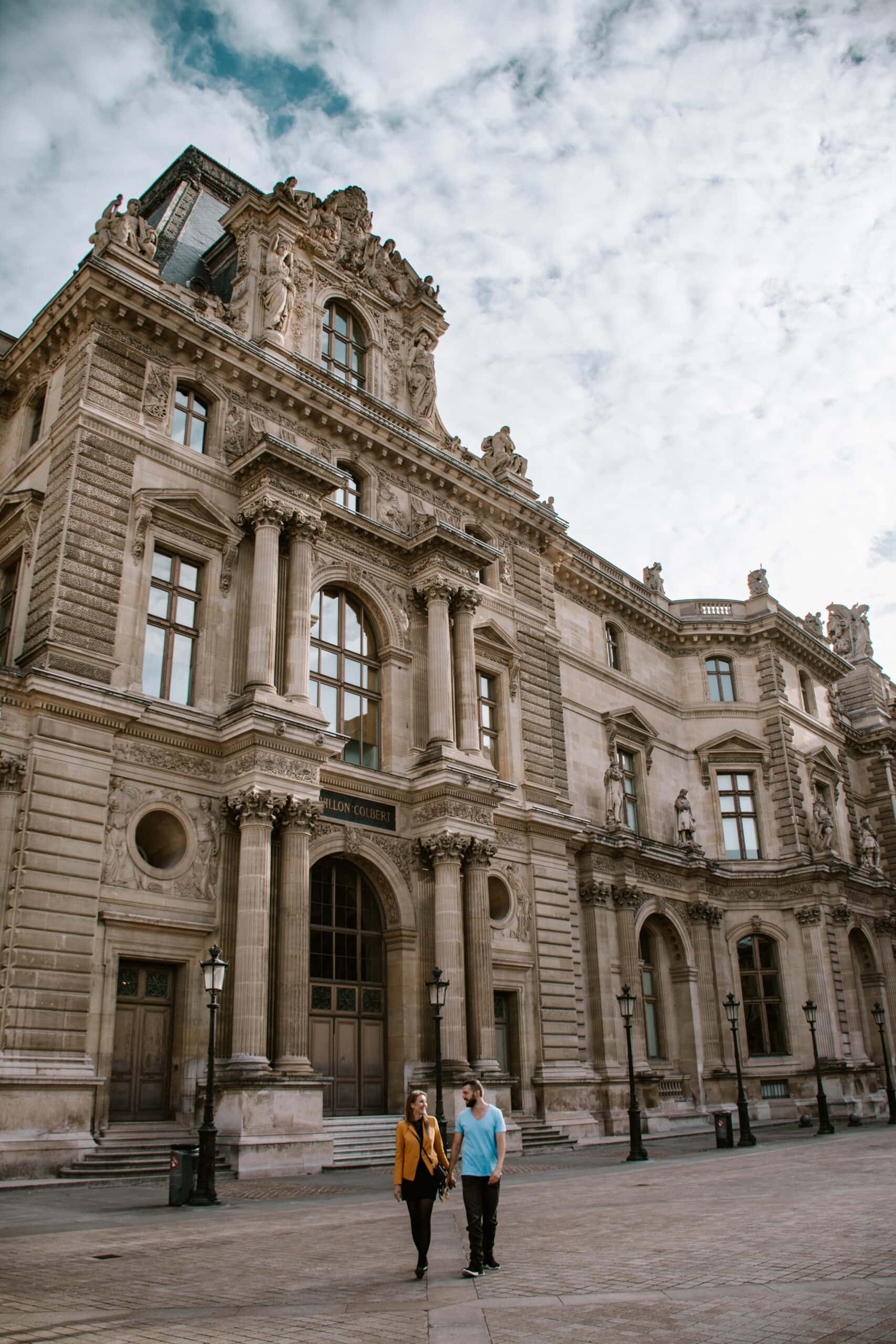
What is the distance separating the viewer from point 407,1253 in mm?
11281

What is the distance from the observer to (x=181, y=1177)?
1602 cm

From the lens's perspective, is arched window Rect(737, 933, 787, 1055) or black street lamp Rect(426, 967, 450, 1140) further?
arched window Rect(737, 933, 787, 1055)

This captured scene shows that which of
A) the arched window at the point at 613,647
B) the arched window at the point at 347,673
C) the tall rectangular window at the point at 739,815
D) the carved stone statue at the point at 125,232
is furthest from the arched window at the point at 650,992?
the carved stone statue at the point at 125,232

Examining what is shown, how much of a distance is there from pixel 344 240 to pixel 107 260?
33.5 ft

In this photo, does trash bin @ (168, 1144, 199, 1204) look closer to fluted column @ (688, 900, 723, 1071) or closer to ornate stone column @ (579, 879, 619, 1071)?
ornate stone column @ (579, 879, 619, 1071)

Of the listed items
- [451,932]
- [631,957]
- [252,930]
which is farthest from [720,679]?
[252,930]

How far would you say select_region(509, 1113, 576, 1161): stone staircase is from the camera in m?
27.8

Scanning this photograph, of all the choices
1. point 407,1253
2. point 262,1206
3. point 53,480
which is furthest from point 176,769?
point 407,1253

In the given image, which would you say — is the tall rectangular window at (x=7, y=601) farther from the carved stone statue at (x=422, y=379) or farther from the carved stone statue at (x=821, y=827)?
the carved stone statue at (x=821, y=827)

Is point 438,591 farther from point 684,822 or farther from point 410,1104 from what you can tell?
point 410,1104

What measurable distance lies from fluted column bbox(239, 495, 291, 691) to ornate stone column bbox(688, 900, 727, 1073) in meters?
21.6

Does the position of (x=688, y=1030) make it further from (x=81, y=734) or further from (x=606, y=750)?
(x=81, y=734)

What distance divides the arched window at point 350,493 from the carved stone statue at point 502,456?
7199mm

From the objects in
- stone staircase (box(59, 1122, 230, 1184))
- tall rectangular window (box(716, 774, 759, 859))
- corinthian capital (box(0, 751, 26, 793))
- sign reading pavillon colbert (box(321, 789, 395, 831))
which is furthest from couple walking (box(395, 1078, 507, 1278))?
tall rectangular window (box(716, 774, 759, 859))
